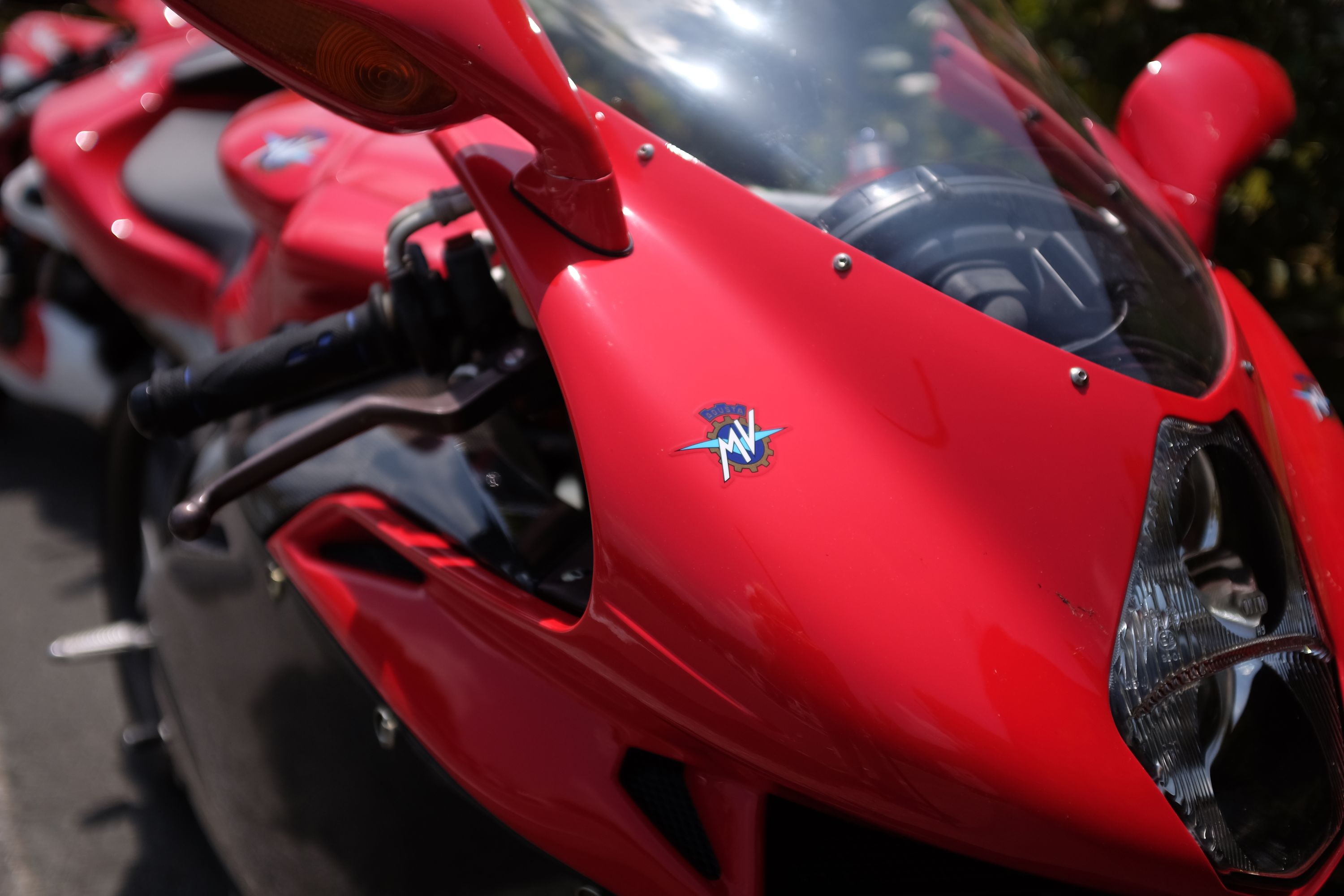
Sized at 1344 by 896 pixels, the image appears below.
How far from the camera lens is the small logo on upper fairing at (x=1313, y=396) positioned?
1257mm

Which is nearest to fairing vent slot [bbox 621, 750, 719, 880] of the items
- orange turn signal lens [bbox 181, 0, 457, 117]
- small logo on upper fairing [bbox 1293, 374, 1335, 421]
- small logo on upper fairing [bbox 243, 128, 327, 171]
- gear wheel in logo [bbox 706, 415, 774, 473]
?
gear wheel in logo [bbox 706, 415, 774, 473]

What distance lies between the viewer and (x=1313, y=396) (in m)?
1.28

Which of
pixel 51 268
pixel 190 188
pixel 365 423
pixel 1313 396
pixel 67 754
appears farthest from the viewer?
pixel 51 268

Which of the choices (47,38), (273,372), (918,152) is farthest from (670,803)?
(47,38)

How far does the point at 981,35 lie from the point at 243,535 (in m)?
1.05

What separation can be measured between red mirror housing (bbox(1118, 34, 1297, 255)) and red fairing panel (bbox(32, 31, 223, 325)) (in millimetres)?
1433

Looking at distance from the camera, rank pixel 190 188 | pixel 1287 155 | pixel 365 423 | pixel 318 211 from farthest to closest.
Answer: pixel 1287 155
pixel 190 188
pixel 318 211
pixel 365 423

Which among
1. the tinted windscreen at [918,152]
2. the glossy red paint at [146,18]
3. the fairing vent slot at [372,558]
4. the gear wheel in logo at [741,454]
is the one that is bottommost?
the glossy red paint at [146,18]

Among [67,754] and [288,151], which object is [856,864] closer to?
[288,151]

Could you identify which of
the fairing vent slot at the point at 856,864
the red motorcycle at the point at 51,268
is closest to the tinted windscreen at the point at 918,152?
the fairing vent slot at the point at 856,864

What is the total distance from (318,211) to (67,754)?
4.73 feet

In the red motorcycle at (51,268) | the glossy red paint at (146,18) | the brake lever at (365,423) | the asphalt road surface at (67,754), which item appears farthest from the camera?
the glossy red paint at (146,18)

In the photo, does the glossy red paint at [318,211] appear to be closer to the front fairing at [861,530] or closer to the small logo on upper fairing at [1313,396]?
the front fairing at [861,530]

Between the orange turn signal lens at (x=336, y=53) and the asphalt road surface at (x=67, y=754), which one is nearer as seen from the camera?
the orange turn signal lens at (x=336, y=53)
